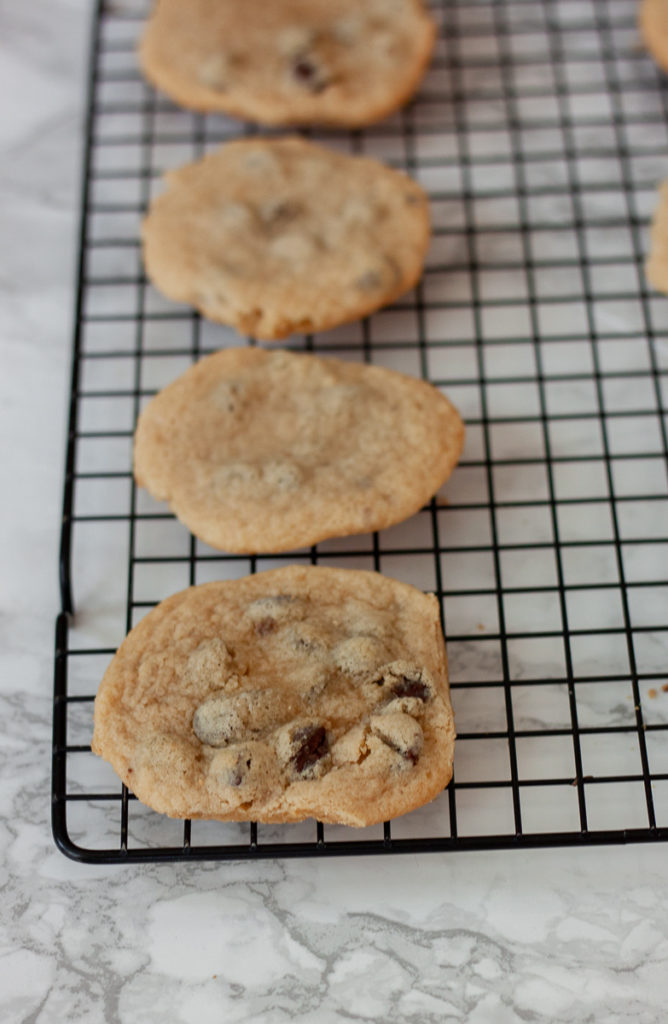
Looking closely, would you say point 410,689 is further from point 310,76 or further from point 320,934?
point 310,76

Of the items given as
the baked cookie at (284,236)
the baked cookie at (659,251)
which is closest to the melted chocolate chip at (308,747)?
the baked cookie at (284,236)

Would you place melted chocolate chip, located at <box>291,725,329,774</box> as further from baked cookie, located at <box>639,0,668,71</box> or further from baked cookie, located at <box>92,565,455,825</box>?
baked cookie, located at <box>639,0,668,71</box>

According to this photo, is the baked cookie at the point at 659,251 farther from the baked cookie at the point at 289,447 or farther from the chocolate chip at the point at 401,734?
the chocolate chip at the point at 401,734

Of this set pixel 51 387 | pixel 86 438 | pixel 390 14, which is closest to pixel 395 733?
pixel 86 438

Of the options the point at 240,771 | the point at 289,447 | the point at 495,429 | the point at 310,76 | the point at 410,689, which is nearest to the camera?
the point at 240,771

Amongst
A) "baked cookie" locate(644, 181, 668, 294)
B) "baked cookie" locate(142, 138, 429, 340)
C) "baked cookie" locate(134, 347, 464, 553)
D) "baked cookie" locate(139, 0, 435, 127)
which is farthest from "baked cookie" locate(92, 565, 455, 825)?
"baked cookie" locate(139, 0, 435, 127)

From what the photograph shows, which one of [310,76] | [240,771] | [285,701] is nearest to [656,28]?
[310,76]
